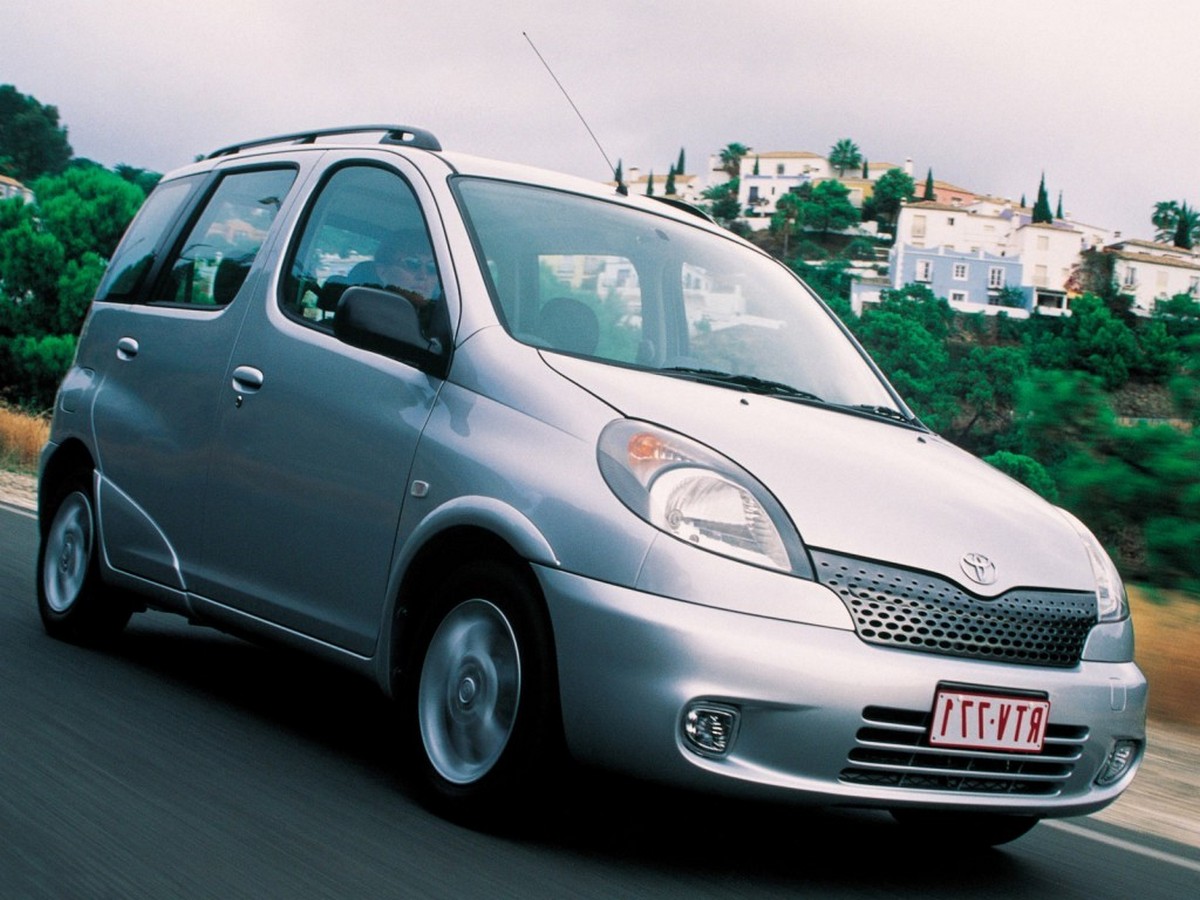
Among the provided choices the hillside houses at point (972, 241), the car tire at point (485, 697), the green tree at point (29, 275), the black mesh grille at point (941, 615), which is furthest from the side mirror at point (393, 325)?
the hillside houses at point (972, 241)

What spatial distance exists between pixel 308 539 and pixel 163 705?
3.39 ft

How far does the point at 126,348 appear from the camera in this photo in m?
6.24

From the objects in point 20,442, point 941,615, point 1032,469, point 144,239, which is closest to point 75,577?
point 144,239

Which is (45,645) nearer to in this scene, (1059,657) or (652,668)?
(652,668)

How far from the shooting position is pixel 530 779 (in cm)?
396

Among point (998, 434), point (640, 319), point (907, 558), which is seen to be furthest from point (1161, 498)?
point (907, 558)

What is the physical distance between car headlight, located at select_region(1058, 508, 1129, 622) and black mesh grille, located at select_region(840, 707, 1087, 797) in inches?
15.5

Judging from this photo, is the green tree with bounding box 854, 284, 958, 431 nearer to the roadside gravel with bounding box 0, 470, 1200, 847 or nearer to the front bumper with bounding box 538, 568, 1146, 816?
the roadside gravel with bounding box 0, 470, 1200, 847

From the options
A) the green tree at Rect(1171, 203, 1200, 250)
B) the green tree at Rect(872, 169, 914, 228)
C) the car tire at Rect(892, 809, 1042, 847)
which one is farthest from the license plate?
the green tree at Rect(872, 169, 914, 228)

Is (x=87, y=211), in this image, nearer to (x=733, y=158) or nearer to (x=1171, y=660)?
(x=1171, y=660)

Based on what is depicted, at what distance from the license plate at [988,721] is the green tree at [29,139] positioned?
12242 cm

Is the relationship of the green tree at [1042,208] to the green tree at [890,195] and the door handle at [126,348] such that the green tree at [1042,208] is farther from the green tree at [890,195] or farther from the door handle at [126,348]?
the door handle at [126,348]

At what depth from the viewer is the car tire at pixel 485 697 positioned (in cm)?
394

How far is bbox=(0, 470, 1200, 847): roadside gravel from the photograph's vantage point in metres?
5.21
